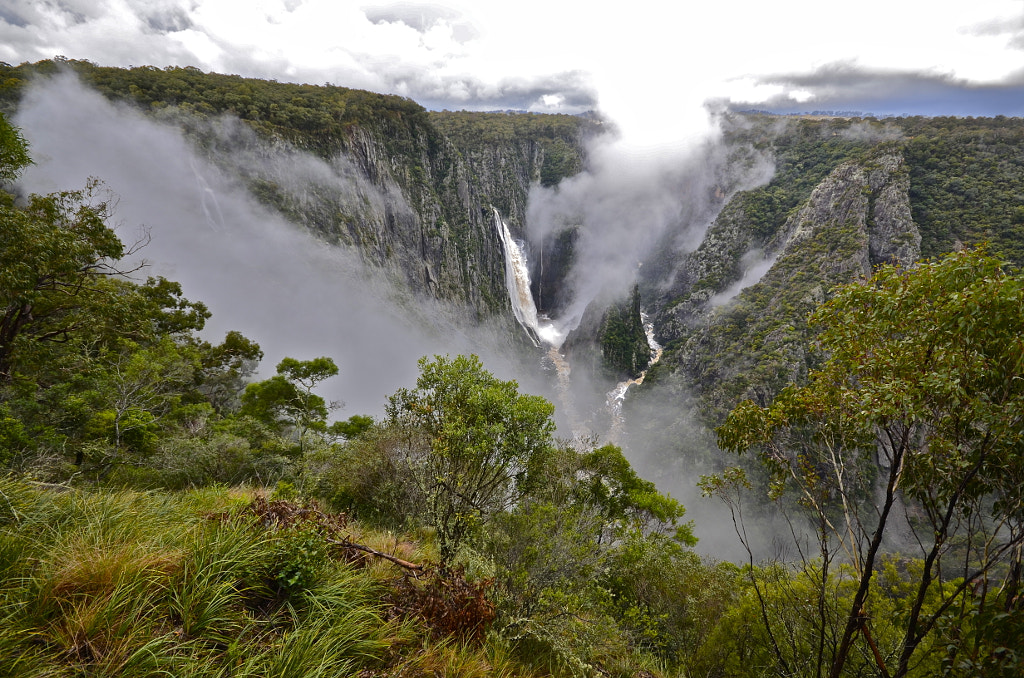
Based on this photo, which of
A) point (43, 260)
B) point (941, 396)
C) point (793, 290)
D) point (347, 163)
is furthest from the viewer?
point (793, 290)

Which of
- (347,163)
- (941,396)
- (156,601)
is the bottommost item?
(156,601)

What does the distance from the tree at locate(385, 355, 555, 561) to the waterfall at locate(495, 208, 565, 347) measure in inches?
3669

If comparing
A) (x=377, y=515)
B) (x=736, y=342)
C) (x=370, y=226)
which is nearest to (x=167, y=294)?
(x=377, y=515)

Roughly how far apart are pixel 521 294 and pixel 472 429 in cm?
10573

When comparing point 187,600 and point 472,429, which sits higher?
Result: point 187,600

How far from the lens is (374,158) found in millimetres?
67562

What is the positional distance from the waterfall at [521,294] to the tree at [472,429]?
9320 cm

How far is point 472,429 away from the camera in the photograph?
738 centimetres

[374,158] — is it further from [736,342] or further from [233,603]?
[233,603]

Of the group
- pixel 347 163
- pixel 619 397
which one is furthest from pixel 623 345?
pixel 347 163

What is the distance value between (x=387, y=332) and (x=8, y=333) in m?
67.7

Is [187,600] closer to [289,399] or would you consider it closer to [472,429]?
[472,429]

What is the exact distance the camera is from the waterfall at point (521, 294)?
339ft

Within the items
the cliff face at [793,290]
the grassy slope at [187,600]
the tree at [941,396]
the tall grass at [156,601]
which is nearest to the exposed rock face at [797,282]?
the cliff face at [793,290]
